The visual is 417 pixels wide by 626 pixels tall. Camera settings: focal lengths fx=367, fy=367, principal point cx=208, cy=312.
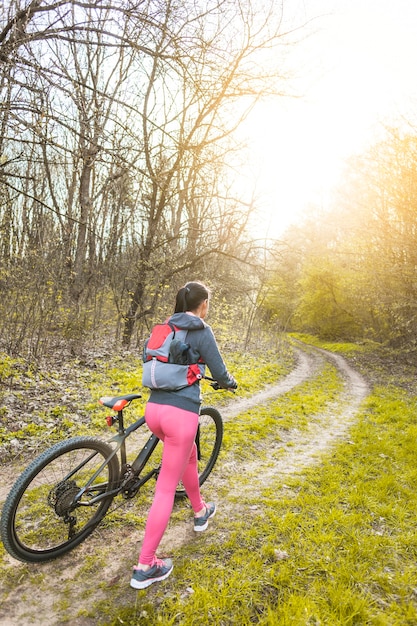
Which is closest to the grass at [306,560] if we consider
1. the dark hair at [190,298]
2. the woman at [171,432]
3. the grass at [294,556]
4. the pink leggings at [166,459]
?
the grass at [294,556]

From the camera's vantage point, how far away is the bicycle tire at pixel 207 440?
4.11m

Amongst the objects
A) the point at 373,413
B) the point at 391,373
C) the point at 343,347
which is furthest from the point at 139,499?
the point at 343,347

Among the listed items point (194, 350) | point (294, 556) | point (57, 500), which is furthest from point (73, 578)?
point (194, 350)

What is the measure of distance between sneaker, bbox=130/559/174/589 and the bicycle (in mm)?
648

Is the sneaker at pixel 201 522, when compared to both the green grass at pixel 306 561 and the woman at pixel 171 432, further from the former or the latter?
the woman at pixel 171 432

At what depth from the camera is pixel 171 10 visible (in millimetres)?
4062

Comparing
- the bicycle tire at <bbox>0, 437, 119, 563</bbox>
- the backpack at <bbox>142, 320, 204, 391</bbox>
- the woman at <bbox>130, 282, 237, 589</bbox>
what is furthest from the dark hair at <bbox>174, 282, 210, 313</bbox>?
the bicycle tire at <bbox>0, 437, 119, 563</bbox>

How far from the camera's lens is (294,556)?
324 cm

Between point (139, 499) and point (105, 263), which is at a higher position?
point (105, 263)

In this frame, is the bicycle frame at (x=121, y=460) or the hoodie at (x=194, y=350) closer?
the hoodie at (x=194, y=350)

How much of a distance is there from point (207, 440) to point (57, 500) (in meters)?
1.88

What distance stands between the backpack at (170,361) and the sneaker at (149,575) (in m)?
1.37

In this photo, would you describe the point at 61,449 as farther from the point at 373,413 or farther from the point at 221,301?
the point at 221,301

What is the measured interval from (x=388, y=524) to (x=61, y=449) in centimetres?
346
